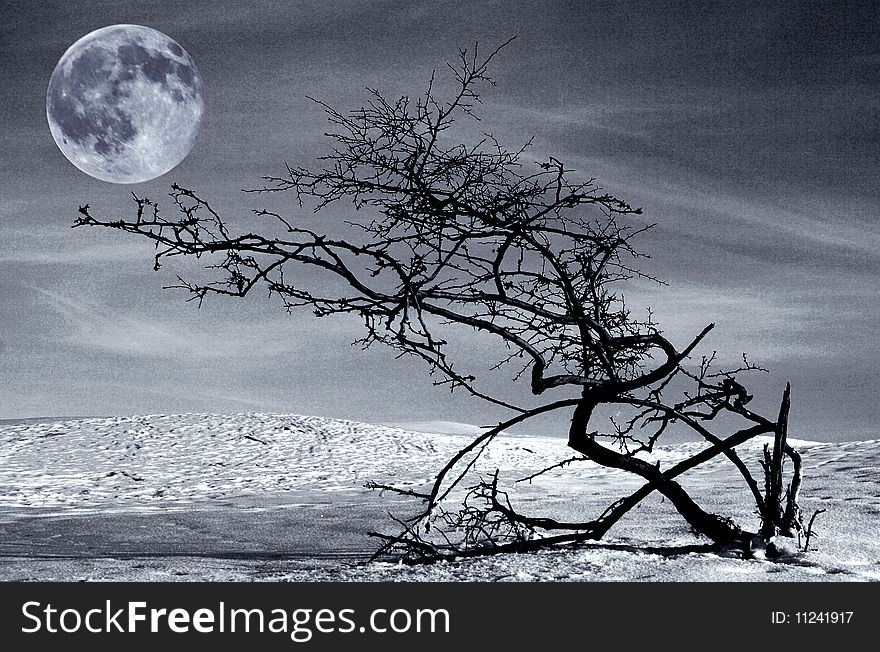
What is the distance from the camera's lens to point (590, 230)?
4559mm

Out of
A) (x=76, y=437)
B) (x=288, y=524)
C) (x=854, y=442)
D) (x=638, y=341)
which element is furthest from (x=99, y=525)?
(x=76, y=437)

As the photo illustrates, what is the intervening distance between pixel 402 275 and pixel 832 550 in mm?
3016

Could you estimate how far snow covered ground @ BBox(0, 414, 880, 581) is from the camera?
4.09 meters

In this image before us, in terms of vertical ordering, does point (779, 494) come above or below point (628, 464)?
below

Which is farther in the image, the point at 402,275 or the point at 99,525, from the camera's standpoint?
the point at 99,525

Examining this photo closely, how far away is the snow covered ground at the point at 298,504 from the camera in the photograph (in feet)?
13.4

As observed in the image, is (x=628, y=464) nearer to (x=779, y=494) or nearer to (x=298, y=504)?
(x=779, y=494)

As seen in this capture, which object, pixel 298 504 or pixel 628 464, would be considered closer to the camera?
pixel 628 464

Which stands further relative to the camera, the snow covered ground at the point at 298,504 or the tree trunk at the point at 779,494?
the tree trunk at the point at 779,494

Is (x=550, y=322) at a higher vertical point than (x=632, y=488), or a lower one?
higher

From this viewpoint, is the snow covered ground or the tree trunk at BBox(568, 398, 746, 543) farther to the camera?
the tree trunk at BBox(568, 398, 746, 543)

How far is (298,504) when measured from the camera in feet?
31.6

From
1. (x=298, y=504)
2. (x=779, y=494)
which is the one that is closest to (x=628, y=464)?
(x=779, y=494)
